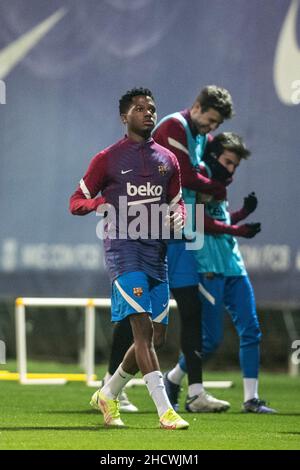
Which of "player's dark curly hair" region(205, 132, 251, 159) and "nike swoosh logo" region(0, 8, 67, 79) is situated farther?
"nike swoosh logo" region(0, 8, 67, 79)

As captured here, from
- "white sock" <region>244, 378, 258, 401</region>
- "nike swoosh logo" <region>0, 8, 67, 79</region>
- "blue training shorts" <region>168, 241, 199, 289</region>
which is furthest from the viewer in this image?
"nike swoosh logo" <region>0, 8, 67, 79</region>

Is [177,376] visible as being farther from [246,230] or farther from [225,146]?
[225,146]

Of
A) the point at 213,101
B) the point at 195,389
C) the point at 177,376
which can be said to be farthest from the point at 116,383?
the point at 213,101

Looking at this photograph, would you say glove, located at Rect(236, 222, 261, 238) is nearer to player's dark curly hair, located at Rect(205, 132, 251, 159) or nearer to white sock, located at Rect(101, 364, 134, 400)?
player's dark curly hair, located at Rect(205, 132, 251, 159)

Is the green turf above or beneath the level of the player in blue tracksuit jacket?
beneath

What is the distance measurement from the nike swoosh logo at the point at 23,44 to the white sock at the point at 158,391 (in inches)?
299

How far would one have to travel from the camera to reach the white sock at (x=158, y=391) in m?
7.76

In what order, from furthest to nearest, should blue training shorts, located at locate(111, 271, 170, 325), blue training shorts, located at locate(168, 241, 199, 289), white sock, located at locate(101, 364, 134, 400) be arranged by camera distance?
blue training shorts, located at locate(168, 241, 199, 289) < white sock, located at locate(101, 364, 134, 400) < blue training shorts, located at locate(111, 271, 170, 325)

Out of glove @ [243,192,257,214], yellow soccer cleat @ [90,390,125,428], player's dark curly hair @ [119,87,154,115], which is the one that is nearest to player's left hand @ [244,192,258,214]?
glove @ [243,192,257,214]

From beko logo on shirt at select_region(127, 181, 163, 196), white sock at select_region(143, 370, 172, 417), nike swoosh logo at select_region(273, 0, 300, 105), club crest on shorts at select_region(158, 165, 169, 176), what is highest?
nike swoosh logo at select_region(273, 0, 300, 105)

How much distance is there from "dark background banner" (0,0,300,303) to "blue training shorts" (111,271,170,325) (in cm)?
557

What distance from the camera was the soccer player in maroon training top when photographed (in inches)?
314

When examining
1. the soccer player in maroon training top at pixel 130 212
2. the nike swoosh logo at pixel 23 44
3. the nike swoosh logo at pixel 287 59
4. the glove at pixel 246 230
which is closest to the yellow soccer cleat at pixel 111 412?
the soccer player in maroon training top at pixel 130 212

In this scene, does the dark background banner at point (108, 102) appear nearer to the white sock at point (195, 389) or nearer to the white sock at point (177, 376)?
the white sock at point (177, 376)
